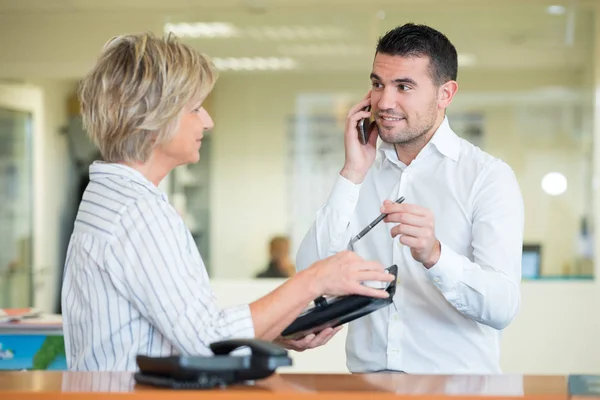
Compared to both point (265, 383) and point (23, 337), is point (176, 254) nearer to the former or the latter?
point (265, 383)

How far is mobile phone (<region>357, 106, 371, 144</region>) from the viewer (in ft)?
9.70

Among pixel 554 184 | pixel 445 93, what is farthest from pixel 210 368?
pixel 554 184

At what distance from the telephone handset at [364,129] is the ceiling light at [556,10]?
3964 mm

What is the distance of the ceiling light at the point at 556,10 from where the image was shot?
650cm

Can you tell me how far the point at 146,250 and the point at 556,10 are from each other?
5.18m

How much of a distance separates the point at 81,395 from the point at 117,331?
0.32 metres

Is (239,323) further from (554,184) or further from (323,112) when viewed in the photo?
(323,112)

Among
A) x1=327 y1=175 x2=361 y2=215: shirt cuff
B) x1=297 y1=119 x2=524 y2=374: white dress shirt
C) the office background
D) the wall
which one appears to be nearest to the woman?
x1=297 y1=119 x2=524 y2=374: white dress shirt

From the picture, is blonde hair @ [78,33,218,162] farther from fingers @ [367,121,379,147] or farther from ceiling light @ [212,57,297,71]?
ceiling light @ [212,57,297,71]

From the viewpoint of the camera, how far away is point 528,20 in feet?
21.4

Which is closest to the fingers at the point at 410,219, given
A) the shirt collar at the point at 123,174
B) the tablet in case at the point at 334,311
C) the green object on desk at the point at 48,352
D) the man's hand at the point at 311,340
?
the tablet in case at the point at 334,311

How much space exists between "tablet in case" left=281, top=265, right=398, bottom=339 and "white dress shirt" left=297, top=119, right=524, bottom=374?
0.31m

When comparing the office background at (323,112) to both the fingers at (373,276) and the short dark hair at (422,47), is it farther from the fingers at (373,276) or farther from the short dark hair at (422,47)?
the fingers at (373,276)

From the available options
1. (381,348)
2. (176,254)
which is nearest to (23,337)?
(381,348)
